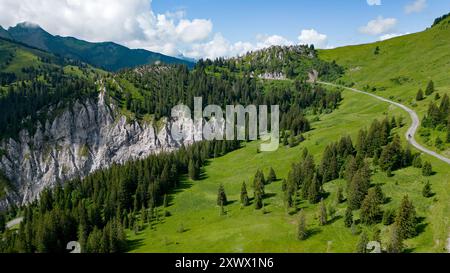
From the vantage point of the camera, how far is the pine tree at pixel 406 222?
62312mm

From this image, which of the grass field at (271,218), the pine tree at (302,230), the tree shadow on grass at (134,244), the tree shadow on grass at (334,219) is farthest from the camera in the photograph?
the tree shadow on grass at (134,244)

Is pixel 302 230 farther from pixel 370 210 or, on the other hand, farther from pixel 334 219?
pixel 370 210

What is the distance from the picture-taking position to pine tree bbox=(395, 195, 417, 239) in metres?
62.3

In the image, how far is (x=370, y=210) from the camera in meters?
71.9

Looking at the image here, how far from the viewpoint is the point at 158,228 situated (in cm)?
10788

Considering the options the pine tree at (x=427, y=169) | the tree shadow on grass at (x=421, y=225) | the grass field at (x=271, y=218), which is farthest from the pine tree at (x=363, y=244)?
the pine tree at (x=427, y=169)

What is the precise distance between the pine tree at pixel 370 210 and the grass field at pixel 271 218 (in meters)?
2.11

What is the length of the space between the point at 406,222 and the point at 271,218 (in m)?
37.0

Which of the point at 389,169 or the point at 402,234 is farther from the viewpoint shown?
the point at 389,169

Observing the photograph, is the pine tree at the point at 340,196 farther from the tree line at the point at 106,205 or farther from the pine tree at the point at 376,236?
the tree line at the point at 106,205

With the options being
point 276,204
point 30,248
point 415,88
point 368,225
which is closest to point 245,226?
point 276,204
